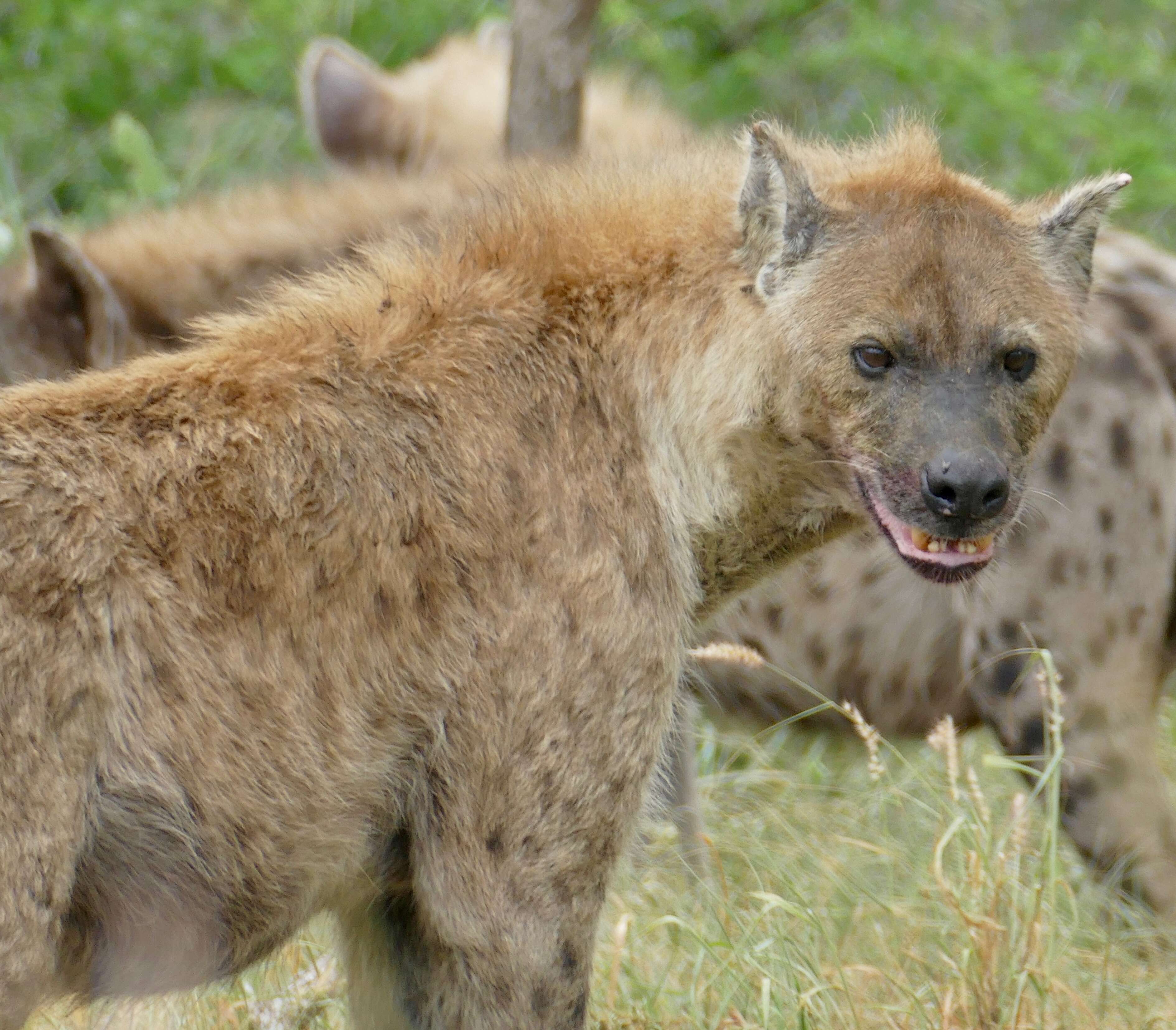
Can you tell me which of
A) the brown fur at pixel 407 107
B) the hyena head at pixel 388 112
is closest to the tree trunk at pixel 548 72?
the brown fur at pixel 407 107

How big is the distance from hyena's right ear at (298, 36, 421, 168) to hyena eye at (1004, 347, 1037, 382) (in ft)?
12.5

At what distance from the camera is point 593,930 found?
2777 millimetres

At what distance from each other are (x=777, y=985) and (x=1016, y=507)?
1.03 meters

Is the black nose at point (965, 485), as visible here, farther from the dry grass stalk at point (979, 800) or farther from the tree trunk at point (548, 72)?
the tree trunk at point (548, 72)

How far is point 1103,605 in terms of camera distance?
4.09m

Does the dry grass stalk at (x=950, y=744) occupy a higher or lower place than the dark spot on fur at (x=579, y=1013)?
higher

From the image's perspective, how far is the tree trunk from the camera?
4875 millimetres

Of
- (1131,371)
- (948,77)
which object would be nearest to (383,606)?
(1131,371)

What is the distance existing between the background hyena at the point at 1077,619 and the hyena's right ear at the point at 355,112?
6.86ft

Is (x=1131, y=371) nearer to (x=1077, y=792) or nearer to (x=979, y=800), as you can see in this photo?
(x=1077, y=792)

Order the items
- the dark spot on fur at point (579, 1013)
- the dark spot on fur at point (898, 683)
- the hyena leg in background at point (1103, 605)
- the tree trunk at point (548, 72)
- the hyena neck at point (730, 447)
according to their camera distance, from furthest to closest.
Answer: the tree trunk at point (548, 72) → the dark spot on fur at point (898, 683) → the hyena leg in background at point (1103, 605) → the hyena neck at point (730, 447) → the dark spot on fur at point (579, 1013)

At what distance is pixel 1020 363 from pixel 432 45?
6258 millimetres

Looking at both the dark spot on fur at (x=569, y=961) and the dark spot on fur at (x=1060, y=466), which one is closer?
the dark spot on fur at (x=569, y=961)

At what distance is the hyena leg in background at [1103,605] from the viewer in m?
4.09
